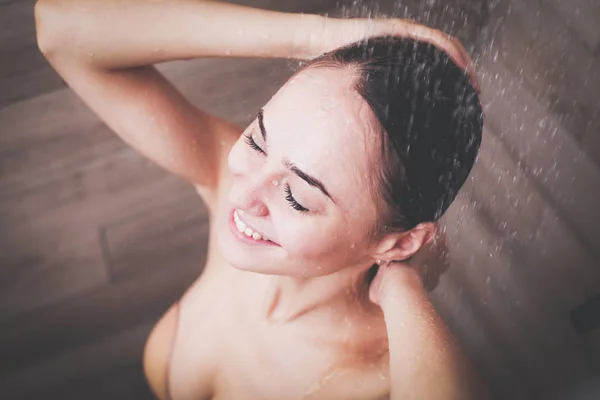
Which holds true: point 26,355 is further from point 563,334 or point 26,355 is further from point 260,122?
point 563,334

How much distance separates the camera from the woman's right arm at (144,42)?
0.54m

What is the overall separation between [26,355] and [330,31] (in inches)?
32.4

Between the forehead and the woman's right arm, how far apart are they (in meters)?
0.13

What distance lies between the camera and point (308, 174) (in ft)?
1.45

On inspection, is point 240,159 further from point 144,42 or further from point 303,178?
point 144,42

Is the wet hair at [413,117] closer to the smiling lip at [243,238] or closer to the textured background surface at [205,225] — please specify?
the smiling lip at [243,238]

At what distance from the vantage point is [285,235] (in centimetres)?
48

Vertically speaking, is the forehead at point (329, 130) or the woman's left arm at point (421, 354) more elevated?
the forehead at point (329, 130)

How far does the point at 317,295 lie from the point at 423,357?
0.61 ft

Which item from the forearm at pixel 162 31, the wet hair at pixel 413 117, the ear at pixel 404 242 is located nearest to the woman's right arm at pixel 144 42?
the forearm at pixel 162 31

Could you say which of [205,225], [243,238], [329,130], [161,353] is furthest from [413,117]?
[205,225]

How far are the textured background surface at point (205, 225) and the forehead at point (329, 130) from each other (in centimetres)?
33

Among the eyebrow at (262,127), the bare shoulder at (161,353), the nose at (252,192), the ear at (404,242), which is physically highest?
the eyebrow at (262,127)

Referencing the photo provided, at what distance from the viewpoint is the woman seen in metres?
0.44
